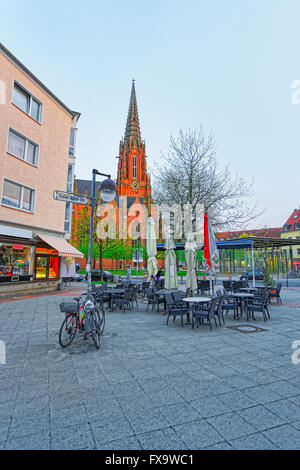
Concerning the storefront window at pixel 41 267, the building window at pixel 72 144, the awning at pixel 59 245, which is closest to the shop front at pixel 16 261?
the storefront window at pixel 41 267

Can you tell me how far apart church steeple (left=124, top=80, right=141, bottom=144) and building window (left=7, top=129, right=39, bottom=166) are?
209 ft

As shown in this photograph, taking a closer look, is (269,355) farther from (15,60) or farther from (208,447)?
(15,60)

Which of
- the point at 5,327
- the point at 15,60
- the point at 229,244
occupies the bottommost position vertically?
the point at 5,327

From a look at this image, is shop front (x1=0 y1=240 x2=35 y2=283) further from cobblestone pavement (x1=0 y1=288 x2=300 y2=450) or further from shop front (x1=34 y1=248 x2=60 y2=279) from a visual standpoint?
cobblestone pavement (x1=0 y1=288 x2=300 y2=450)

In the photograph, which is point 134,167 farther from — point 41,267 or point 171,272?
point 171,272

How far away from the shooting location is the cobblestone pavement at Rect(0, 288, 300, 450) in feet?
8.71

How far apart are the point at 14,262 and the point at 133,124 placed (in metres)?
76.1

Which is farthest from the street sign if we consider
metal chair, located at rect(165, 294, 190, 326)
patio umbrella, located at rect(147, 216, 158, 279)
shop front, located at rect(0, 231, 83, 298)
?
shop front, located at rect(0, 231, 83, 298)

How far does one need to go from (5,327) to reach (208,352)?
6.12 metres

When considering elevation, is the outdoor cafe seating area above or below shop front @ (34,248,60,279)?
below

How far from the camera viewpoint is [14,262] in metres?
15.2

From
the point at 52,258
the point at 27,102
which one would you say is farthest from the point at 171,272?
the point at 27,102
